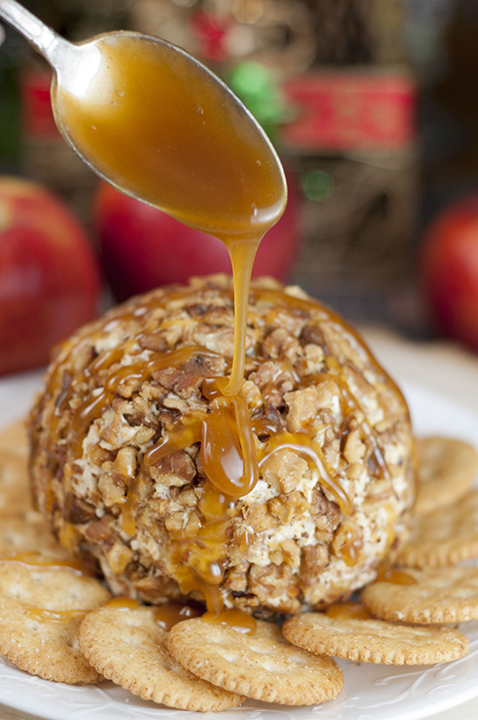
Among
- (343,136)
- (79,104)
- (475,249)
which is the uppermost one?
(79,104)

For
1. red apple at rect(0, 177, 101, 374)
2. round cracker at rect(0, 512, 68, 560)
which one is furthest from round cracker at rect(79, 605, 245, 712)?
red apple at rect(0, 177, 101, 374)

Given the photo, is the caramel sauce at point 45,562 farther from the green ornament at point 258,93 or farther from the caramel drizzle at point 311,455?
the green ornament at point 258,93

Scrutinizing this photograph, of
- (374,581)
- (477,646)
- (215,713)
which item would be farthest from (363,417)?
(215,713)

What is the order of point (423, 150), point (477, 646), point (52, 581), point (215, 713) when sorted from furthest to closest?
point (423, 150) < point (52, 581) < point (477, 646) < point (215, 713)

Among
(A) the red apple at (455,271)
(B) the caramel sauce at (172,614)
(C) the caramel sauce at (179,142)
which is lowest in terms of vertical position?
(A) the red apple at (455,271)

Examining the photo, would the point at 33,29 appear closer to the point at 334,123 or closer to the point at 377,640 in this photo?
the point at 377,640

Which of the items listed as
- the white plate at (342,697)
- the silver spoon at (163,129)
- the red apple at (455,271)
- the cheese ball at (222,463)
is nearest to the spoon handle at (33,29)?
the silver spoon at (163,129)

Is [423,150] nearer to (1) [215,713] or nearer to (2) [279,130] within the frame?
(2) [279,130]
